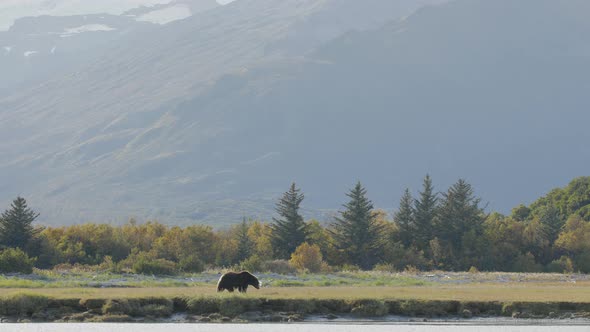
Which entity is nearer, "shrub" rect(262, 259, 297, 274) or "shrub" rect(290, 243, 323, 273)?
"shrub" rect(262, 259, 297, 274)

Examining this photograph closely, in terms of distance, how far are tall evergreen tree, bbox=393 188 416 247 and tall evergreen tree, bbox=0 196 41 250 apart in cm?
2681

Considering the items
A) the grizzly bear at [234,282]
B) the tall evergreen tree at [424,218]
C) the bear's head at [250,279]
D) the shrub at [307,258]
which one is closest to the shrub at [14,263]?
the shrub at [307,258]

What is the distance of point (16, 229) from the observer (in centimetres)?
6706

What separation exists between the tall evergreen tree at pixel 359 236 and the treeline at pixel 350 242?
7 cm

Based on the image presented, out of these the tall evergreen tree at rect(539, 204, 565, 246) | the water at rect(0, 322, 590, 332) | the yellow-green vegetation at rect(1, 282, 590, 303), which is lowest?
the water at rect(0, 322, 590, 332)

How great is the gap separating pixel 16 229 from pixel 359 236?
2351 centimetres

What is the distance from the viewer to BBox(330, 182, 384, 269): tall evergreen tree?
75.2 m

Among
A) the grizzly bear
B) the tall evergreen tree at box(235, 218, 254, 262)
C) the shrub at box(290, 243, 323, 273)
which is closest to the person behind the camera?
the grizzly bear

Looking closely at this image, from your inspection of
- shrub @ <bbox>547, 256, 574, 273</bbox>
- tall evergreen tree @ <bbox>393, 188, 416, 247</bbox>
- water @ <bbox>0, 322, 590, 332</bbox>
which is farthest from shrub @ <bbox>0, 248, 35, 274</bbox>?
shrub @ <bbox>547, 256, 574, 273</bbox>

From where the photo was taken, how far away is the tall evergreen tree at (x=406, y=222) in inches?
3118

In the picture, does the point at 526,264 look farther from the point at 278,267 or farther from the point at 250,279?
the point at 250,279

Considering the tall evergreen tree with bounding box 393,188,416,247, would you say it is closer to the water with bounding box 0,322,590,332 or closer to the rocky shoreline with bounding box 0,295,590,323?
the rocky shoreline with bounding box 0,295,590,323

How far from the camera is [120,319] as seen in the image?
41.2 metres

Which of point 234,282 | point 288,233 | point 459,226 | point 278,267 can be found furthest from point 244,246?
point 234,282
